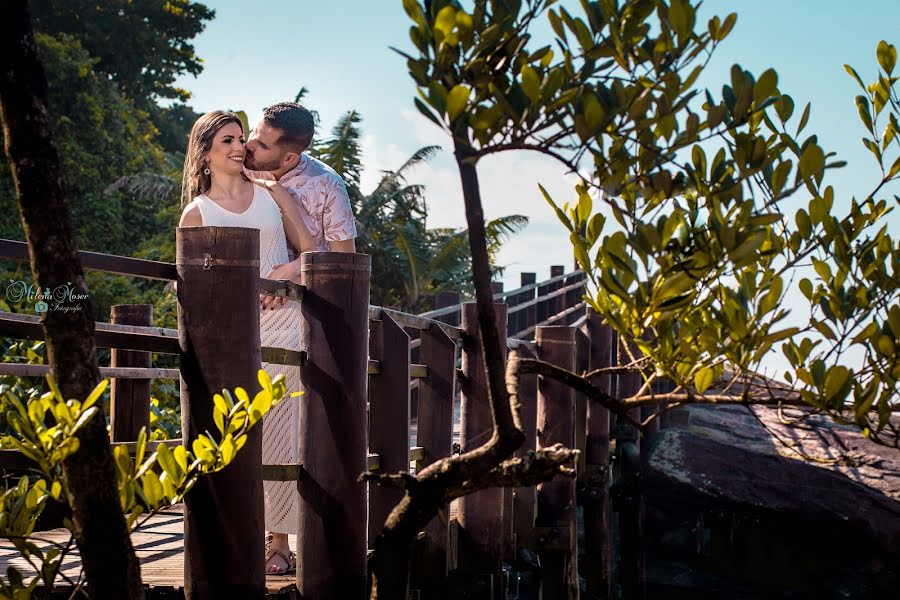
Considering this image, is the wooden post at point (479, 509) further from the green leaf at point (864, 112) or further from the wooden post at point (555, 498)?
the green leaf at point (864, 112)

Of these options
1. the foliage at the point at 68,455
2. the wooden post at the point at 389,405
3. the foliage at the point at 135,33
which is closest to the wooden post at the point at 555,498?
the wooden post at the point at 389,405

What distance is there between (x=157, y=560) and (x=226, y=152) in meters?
1.41

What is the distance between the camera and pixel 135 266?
9.80 feet

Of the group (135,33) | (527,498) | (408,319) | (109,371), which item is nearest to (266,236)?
(408,319)

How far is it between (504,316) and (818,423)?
554 centimetres

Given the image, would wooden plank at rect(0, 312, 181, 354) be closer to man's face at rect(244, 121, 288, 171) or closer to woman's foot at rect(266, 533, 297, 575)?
woman's foot at rect(266, 533, 297, 575)

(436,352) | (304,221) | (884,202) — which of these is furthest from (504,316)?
(884,202)

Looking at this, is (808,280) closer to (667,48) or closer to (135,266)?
(667,48)

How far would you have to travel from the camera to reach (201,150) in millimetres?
3910

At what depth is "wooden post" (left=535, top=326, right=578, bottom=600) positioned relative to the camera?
694 centimetres

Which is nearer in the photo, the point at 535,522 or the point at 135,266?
the point at 135,266

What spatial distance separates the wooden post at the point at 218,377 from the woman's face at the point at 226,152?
3.13 feet

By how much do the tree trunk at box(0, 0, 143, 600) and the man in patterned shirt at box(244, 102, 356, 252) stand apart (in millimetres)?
2394

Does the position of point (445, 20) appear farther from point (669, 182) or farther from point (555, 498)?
point (555, 498)
